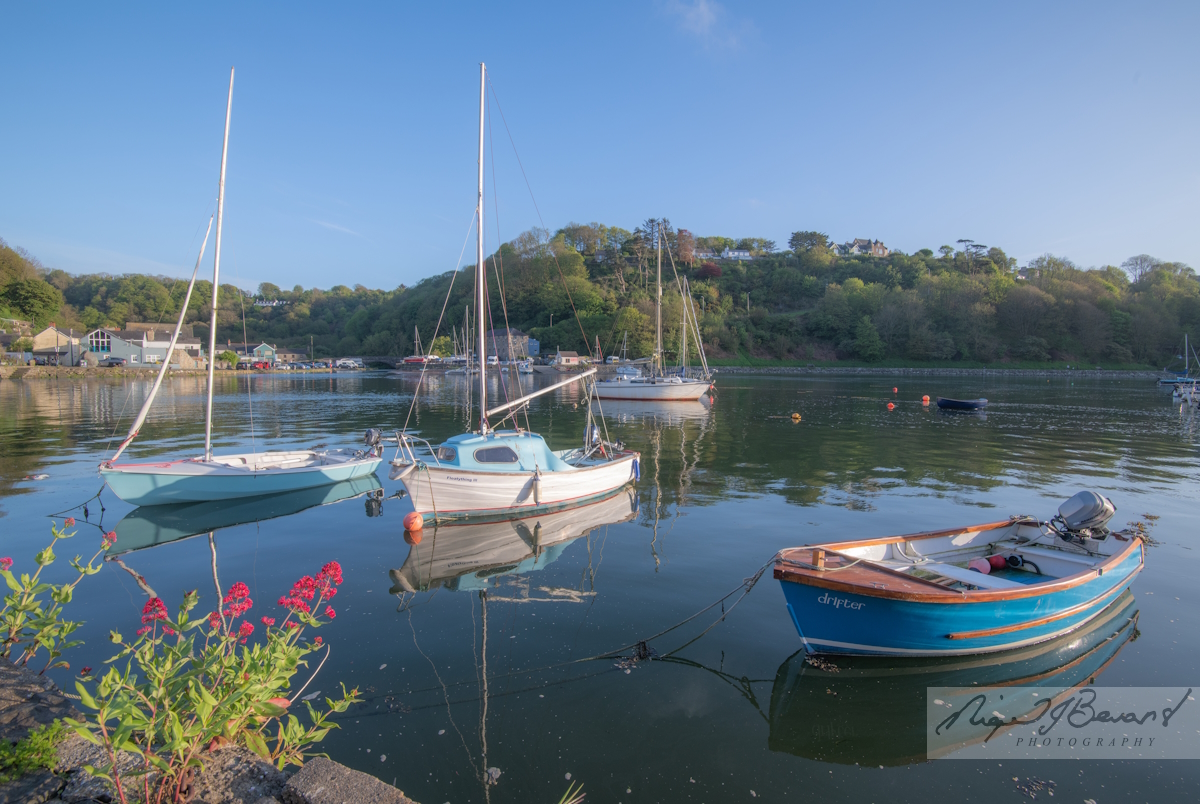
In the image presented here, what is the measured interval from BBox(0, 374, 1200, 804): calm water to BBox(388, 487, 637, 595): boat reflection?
0.26ft

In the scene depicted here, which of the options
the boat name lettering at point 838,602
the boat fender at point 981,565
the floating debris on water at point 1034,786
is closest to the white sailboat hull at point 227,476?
the boat name lettering at point 838,602

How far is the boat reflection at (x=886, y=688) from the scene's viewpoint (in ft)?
23.1

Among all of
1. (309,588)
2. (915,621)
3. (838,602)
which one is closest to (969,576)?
(915,621)

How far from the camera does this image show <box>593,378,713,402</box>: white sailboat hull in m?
54.2

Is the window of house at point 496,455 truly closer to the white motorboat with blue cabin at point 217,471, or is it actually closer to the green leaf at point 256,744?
the white motorboat with blue cabin at point 217,471

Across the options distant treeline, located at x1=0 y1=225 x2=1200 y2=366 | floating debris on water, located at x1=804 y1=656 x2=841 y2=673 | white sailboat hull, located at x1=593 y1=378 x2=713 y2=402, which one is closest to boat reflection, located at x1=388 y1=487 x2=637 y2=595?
floating debris on water, located at x1=804 y1=656 x2=841 y2=673

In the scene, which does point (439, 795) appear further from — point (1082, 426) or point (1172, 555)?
point (1082, 426)

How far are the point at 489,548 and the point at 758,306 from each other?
14036 cm

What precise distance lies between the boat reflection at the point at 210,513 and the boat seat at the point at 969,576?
45.0 ft

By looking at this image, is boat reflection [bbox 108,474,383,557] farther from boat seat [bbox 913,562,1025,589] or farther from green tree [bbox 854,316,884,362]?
green tree [bbox 854,316,884,362]

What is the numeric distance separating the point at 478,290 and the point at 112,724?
1127 cm

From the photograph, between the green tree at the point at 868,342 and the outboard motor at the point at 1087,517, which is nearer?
the outboard motor at the point at 1087,517

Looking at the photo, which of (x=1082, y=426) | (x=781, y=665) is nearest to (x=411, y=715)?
(x=781, y=665)

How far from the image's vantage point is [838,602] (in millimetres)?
8047
